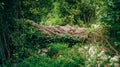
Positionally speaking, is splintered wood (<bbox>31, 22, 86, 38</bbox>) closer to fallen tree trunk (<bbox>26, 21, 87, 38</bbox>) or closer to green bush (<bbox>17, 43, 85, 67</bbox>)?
fallen tree trunk (<bbox>26, 21, 87, 38</bbox>)

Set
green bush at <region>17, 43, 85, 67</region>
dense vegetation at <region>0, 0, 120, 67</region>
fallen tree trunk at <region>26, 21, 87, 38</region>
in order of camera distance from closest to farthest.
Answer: green bush at <region>17, 43, 85, 67</region>
dense vegetation at <region>0, 0, 120, 67</region>
fallen tree trunk at <region>26, 21, 87, 38</region>

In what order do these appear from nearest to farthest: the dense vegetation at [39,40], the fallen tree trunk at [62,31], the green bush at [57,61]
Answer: the green bush at [57,61] < the dense vegetation at [39,40] < the fallen tree trunk at [62,31]

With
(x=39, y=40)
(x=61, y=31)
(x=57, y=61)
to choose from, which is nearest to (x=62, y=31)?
(x=61, y=31)

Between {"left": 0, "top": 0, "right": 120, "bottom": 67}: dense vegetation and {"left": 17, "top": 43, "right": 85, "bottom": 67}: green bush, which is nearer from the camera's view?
{"left": 17, "top": 43, "right": 85, "bottom": 67}: green bush

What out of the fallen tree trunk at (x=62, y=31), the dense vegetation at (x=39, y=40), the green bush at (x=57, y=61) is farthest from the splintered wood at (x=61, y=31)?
the green bush at (x=57, y=61)

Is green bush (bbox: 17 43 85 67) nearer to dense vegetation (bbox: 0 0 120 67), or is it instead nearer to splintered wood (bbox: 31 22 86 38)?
dense vegetation (bbox: 0 0 120 67)

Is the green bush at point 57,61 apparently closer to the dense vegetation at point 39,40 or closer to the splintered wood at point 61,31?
the dense vegetation at point 39,40

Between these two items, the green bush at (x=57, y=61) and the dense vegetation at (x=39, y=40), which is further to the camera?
the dense vegetation at (x=39, y=40)

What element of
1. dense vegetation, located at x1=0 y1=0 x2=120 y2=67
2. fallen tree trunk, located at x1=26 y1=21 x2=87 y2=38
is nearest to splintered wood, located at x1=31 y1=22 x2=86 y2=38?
fallen tree trunk, located at x1=26 y1=21 x2=87 y2=38

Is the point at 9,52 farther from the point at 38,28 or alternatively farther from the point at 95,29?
the point at 95,29

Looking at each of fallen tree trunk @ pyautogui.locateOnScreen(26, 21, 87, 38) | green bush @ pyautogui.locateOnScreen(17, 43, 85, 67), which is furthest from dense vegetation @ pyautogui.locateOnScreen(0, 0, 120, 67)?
fallen tree trunk @ pyautogui.locateOnScreen(26, 21, 87, 38)

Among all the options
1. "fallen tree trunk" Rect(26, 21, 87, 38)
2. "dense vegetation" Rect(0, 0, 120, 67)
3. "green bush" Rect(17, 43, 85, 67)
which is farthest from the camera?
"fallen tree trunk" Rect(26, 21, 87, 38)

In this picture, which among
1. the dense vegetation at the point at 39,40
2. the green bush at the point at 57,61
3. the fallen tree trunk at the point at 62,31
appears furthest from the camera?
the fallen tree trunk at the point at 62,31

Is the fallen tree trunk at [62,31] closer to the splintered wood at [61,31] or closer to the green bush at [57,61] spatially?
the splintered wood at [61,31]
